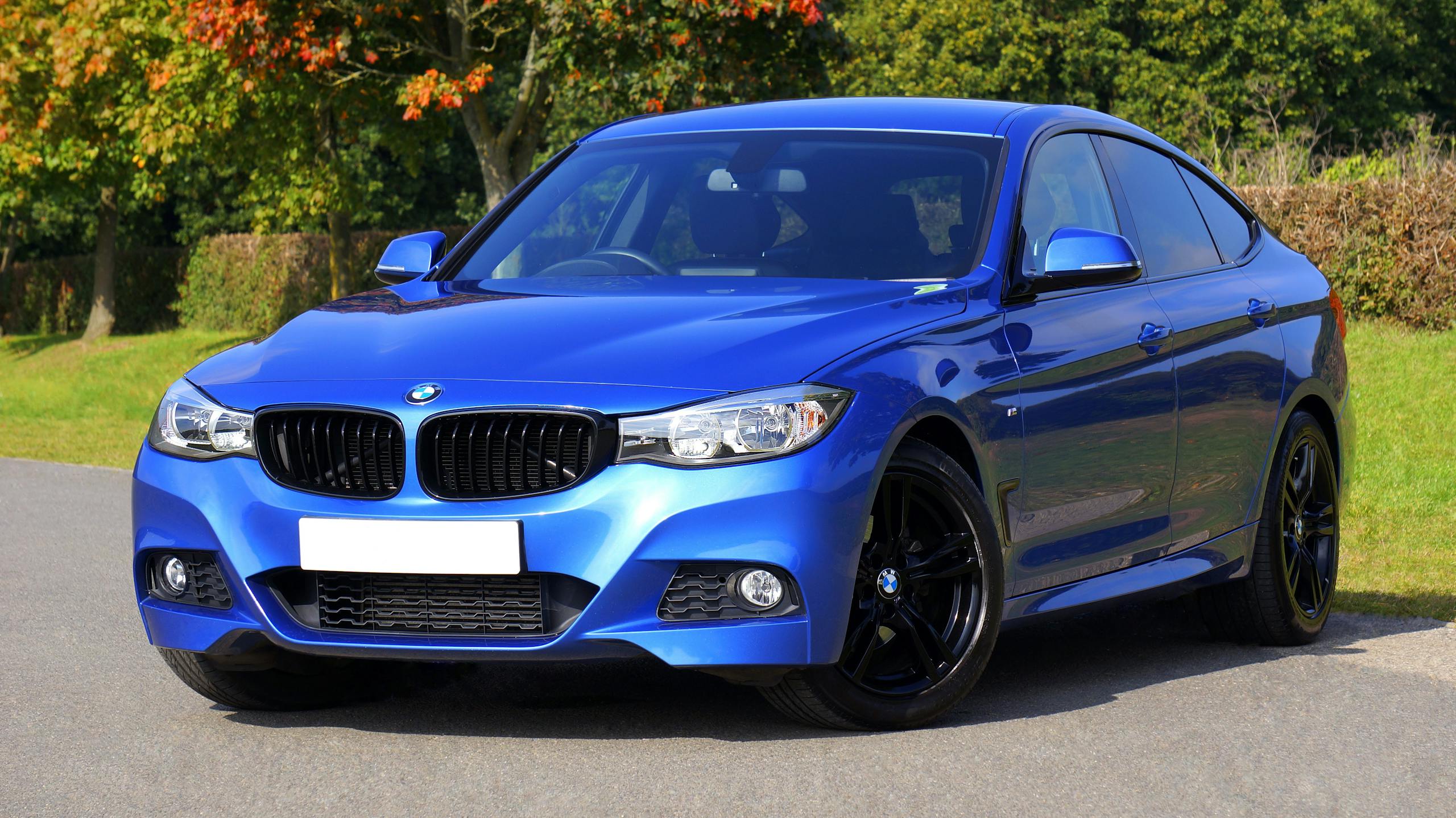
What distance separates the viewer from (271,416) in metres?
4.86

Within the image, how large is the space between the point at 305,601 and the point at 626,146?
227 centimetres

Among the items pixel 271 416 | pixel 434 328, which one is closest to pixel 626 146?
pixel 434 328

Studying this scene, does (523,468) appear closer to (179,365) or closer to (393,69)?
(393,69)

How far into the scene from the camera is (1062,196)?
19.9ft

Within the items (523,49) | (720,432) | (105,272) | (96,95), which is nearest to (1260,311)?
(720,432)

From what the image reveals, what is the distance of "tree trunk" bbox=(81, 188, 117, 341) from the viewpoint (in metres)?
39.2

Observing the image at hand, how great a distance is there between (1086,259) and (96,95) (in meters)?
25.8

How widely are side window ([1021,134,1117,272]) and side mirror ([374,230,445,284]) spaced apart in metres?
1.90

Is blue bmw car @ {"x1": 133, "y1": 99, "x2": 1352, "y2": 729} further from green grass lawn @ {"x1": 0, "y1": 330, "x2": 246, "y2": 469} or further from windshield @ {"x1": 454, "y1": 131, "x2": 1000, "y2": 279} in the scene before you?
green grass lawn @ {"x1": 0, "y1": 330, "x2": 246, "y2": 469}

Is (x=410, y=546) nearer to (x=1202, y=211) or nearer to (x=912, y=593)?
(x=912, y=593)

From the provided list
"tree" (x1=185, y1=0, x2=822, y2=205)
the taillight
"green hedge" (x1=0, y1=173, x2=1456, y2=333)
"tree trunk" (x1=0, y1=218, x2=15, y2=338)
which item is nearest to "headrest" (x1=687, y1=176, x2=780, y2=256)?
the taillight

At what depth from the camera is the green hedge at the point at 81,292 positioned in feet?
145

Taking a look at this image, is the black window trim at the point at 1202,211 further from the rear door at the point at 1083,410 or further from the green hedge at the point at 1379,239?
the green hedge at the point at 1379,239

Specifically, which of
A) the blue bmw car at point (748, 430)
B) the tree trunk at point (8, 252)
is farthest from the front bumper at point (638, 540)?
the tree trunk at point (8, 252)
